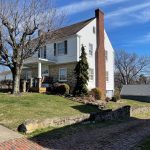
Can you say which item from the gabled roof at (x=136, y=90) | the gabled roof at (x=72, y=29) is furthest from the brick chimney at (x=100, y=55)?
the gabled roof at (x=136, y=90)

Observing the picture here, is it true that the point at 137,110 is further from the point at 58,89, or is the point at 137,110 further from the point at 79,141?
the point at 79,141

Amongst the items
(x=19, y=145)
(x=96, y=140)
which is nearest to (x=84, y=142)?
(x=96, y=140)

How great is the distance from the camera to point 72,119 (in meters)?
14.4

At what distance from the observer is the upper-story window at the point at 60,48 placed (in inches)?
1172

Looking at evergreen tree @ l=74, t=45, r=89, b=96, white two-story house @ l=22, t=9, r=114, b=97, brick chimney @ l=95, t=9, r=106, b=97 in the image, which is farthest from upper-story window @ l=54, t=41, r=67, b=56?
evergreen tree @ l=74, t=45, r=89, b=96

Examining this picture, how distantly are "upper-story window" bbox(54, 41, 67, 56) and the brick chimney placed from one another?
403cm

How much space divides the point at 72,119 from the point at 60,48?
16.8 meters

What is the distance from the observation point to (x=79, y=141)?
422 inches

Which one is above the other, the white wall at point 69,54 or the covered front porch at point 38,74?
the white wall at point 69,54

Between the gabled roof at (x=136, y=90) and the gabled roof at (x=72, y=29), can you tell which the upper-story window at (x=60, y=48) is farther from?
the gabled roof at (x=136, y=90)

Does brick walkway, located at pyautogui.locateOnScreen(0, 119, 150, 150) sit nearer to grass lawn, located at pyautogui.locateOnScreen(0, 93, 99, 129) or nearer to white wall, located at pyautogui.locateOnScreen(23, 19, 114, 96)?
grass lawn, located at pyautogui.locateOnScreen(0, 93, 99, 129)

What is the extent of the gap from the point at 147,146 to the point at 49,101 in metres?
10.4

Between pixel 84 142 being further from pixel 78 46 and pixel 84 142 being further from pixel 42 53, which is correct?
pixel 42 53

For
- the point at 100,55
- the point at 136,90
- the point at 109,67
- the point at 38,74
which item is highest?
the point at 100,55
